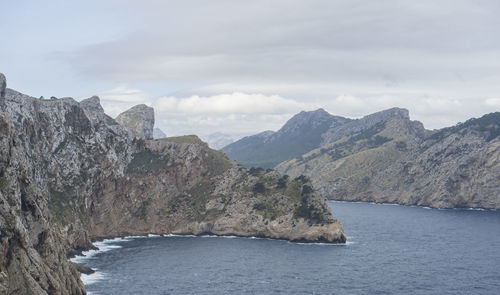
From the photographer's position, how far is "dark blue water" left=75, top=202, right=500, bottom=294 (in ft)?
431

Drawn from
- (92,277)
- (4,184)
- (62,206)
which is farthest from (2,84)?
(4,184)

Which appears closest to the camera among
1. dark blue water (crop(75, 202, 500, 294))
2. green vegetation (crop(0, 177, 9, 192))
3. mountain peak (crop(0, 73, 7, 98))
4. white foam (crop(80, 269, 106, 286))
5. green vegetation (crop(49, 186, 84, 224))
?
green vegetation (crop(0, 177, 9, 192))

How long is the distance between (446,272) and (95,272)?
9982cm

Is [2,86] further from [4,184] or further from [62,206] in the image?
[4,184]

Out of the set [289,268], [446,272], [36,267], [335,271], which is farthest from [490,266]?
[36,267]

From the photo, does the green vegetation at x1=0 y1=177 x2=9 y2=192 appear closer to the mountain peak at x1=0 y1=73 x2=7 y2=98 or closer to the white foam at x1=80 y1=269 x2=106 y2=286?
the white foam at x1=80 y1=269 x2=106 y2=286

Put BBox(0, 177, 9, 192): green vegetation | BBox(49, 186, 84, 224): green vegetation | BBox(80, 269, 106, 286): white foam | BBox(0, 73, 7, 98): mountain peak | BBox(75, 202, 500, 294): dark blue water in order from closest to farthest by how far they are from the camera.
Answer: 1. BBox(0, 177, 9, 192): green vegetation
2. BBox(75, 202, 500, 294): dark blue water
3. BBox(80, 269, 106, 286): white foam
4. BBox(0, 73, 7, 98): mountain peak
5. BBox(49, 186, 84, 224): green vegetation

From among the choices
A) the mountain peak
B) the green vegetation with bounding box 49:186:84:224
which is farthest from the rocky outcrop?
the green vegetation with bounding box 49:186:84:224

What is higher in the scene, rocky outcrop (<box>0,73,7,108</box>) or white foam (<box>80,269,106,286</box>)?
rocky outcrop (<box>0,73,7,108</box>)

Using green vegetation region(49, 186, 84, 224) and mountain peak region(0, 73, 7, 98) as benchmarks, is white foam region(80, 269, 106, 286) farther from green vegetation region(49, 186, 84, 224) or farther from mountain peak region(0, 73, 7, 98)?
mountain peak region(0, 73, 7, 98)

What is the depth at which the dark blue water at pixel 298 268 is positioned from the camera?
131500mm

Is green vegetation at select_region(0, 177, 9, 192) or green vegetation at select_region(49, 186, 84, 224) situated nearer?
green vegetation at select_region(0, 177, 9, 192)

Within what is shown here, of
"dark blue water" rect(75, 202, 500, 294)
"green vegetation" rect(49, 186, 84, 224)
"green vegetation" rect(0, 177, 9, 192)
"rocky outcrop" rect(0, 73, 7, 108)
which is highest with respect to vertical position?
"rocky outcrop" rect(0, 73, 7, 108)

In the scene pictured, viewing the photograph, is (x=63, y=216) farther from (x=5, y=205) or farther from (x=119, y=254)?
(x=5, y=205)
